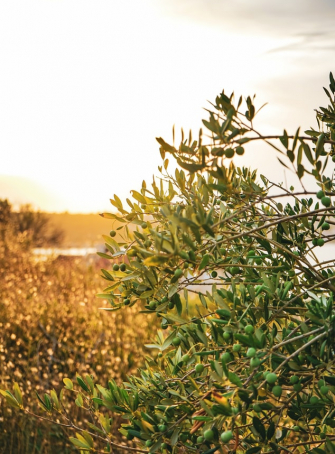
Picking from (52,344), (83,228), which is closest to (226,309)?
(52,344)

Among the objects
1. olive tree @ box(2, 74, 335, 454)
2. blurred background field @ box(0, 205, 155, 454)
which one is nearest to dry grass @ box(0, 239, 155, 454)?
blurred background field @ box(0, 205, 155, 454)

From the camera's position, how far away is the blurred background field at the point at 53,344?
3.87 meters

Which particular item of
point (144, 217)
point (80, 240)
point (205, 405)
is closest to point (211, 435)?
point (205, 405)

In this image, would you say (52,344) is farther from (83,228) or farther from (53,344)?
(83,228)

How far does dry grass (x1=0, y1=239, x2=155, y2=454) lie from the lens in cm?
387

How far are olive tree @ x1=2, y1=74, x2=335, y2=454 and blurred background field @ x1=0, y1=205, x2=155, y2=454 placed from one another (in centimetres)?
200

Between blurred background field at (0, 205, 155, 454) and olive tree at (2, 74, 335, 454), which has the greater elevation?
olive tree at (2, 74, 335, 454)

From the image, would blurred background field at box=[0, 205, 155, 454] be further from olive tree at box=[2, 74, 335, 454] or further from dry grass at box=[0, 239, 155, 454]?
olive tree at box=[2, 74, 335, 454]

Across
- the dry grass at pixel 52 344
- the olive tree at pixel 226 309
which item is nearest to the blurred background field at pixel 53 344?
the dry grass at pixel 52 344

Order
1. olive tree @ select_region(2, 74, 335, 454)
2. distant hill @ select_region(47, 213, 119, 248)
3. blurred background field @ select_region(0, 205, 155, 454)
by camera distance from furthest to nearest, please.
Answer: distant hill @ select_region(47, 213, 119, 248)
blurred background field @ select_region(0, 205, 155, 454)
olive tree @ select_region(2, 74, 335, 454)

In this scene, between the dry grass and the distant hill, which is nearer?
the dry grass

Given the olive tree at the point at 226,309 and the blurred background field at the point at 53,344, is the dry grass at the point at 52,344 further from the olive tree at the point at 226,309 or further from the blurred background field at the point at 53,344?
the olive tree at the point at 226,309

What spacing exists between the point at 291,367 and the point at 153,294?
53 cm

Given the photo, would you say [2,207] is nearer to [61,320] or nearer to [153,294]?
[61,320]
